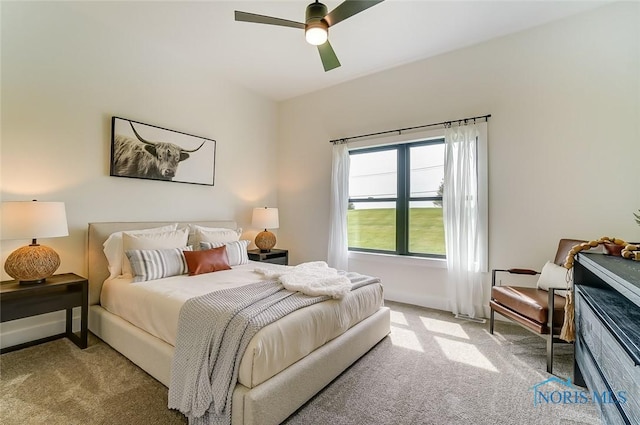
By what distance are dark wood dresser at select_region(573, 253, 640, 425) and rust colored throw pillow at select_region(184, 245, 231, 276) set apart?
9.64 ft

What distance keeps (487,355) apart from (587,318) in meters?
0.96

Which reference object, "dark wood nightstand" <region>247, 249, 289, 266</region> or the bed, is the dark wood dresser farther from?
"dark wood nightstand" <region>247, 249, 289, 266</region>

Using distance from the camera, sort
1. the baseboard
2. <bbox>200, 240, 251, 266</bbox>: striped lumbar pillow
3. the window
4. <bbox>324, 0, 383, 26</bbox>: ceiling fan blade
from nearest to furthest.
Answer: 1. <bbox>324, 0, 383, 26</bbox>: ceiling fan blade
2. <bbox>200, 240, 251, 266</bbox>: striped lumbar pillow
3. the baseboard
4. the window

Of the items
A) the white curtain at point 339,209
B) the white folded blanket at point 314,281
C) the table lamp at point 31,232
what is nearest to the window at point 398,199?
the white curtain at point 339,209

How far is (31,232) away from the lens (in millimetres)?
2238

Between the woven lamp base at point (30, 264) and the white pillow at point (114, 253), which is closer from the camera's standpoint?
the woven lamp base at point (30, 264)

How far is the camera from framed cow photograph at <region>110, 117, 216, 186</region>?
3.12m

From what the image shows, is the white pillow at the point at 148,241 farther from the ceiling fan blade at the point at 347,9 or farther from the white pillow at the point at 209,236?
the ceiling fan blade at the point at 347,9

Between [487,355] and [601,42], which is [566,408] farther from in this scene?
[601,42]

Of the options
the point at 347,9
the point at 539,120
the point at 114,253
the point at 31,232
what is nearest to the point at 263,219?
the point at 114,253

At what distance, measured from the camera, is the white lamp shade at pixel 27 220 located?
7.27ft

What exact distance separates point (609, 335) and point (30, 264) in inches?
153

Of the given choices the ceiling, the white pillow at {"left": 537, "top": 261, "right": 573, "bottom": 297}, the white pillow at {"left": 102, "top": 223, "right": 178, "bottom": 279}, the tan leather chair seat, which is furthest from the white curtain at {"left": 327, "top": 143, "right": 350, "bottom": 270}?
the white pillow at {"left": 102, "top": 223, "right": 178, "bottom": 279}

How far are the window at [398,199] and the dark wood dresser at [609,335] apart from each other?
1819 millimetres
